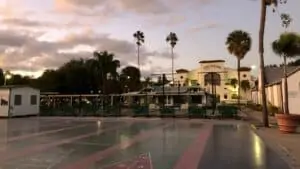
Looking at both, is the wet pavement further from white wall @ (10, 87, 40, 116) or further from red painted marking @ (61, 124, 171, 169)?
white wall @ (10, 87, 40, 116)

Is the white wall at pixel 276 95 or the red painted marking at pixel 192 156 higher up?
the white wall at pixel 276 95

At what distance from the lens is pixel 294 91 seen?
32.1m

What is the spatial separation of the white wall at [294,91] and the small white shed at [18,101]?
86.0 ft

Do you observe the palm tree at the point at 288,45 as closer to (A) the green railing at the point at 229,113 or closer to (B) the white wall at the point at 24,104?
(A) the green railing at the point at 229,113

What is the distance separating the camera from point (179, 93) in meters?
63.9

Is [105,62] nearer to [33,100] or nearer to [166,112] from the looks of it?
[33,100]

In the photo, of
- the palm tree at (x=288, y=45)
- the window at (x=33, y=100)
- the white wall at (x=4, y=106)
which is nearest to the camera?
the palm tree at (x=288, y=45)

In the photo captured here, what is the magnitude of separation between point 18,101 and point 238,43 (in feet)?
124

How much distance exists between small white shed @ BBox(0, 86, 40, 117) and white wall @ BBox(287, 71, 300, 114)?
86.0 ft

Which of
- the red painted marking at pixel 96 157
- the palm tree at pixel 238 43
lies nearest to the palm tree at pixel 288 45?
the red painted marking at pixel 96 157

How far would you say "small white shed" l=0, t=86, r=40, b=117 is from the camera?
3844 centimetres

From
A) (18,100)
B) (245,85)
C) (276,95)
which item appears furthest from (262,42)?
(245,85)

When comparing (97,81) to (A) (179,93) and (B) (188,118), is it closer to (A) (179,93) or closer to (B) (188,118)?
(A) (179,93)

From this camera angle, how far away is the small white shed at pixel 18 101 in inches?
1513
